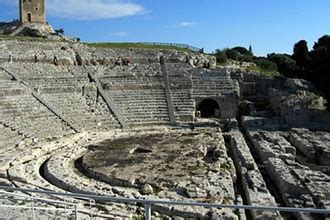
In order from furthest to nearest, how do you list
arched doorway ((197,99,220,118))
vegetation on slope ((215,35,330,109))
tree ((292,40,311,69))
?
tree ((292,40,311,69)), vegetation on slope ((215,35,330,109)), arched doorway ((197,99,220,118))

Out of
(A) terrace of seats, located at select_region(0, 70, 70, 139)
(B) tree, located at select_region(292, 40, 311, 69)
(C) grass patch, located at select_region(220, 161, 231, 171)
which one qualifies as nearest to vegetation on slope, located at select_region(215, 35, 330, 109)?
(B) tree, located at select_region(292, 40, 311, 69)

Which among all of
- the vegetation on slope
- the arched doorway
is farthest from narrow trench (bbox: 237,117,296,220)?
the vegetation on slope

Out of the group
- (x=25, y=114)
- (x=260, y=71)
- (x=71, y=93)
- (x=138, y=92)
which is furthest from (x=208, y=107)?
(x=25, y=114)

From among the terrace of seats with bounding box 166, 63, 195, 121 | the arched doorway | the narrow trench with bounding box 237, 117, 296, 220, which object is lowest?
the narrow trench with bounding box 237, 117, 296, 220

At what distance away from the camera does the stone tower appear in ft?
148

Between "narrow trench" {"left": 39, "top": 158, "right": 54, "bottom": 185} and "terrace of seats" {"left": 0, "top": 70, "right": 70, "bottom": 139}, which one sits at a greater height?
"terrace of seats" {"left": 0, "top": 70, "right": 70, "bottom": 139}

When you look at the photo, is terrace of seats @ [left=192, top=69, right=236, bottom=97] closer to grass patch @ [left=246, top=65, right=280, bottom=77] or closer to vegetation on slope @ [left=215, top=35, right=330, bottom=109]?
grass patch @ [left=246, top=65, right=280, bottom=77]

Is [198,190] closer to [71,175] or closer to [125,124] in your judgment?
[71,175]

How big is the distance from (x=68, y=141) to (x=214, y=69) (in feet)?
48.7

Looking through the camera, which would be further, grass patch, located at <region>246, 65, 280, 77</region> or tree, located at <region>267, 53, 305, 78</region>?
tree, located at <region>267, 53, 305, 78</region>

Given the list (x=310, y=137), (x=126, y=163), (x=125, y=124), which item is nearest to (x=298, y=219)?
(x=126, y=163)

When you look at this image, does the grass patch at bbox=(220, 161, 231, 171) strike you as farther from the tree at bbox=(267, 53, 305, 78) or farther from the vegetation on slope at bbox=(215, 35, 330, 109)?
the tree at bbox=(267, 53, 305, 78)

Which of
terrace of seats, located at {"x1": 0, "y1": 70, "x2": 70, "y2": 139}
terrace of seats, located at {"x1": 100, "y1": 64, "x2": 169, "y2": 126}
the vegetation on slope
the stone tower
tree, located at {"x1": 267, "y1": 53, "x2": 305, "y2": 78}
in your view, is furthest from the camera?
the stone tower

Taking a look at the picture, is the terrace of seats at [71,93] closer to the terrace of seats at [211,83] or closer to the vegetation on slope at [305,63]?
the terrace of seats at [211,83]
